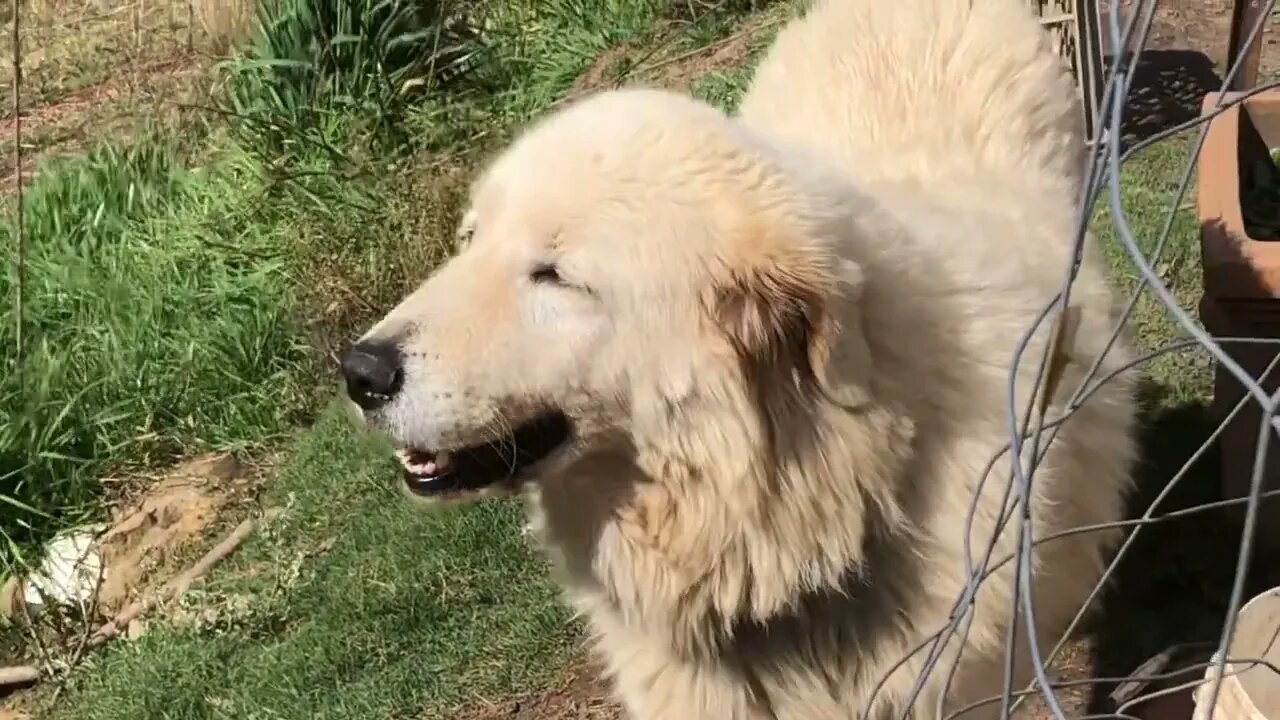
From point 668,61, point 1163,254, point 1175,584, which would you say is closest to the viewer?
point 1175,584

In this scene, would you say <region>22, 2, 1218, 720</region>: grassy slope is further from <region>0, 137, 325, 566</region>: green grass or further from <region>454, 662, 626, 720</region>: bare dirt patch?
<region>0, 137, 325, 566</region>: green grass

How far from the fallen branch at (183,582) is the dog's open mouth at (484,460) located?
7.06ft

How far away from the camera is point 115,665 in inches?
144

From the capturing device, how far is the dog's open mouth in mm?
1908

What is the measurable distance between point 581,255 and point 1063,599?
3.69 feet

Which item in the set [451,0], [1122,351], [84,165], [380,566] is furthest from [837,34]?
[84,165]

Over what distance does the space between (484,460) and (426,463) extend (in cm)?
11

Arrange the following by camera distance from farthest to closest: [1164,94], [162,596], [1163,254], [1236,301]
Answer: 1. [1164,94]
2. [162,596]
3. [1163,254]
4. [1236,301]

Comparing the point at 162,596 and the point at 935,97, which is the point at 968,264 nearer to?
the point at 935,97

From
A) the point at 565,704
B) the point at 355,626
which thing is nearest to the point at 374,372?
the point at 565,704

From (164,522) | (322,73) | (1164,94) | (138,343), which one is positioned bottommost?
(164,522)

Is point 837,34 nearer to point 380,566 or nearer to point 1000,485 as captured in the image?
point 1000,485

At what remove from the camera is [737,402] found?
1840 mm

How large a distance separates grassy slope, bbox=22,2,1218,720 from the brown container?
0.61m
